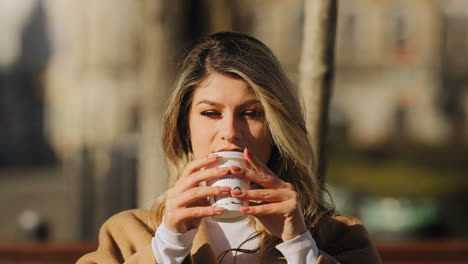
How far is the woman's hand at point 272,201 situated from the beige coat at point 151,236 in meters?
0.24

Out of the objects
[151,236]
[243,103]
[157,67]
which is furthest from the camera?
[157,67]

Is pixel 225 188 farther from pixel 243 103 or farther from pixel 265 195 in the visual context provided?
pixel 243 103

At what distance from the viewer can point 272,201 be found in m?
1.95

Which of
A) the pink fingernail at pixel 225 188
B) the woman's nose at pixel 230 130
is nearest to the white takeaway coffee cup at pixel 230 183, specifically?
the pink fingernail at pixel 225 188

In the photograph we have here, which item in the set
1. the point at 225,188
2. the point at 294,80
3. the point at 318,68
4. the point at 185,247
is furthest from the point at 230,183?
the point at 294,80

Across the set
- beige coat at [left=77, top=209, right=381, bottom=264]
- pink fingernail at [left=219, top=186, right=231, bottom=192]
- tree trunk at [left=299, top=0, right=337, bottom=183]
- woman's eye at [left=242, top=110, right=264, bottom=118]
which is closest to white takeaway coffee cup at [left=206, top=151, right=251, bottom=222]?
pink fingernail at [left=219, top=186, right=231, bottom=192]

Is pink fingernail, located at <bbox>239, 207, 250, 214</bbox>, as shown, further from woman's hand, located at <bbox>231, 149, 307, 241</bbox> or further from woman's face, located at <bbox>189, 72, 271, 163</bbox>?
woman's face, located at <bbox>189, 72, 271, 163</bbox>

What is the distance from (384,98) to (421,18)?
3.30 m

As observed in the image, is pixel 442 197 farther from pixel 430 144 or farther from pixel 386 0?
pixel 386 0

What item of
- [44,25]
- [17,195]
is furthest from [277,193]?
[44,25]

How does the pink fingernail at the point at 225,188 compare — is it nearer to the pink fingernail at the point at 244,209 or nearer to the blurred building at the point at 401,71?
the pink fingernail at the point at 244,209

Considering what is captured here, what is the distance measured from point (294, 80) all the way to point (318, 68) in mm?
8472

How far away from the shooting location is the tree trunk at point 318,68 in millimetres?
2947

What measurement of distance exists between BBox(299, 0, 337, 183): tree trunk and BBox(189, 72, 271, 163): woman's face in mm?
833
